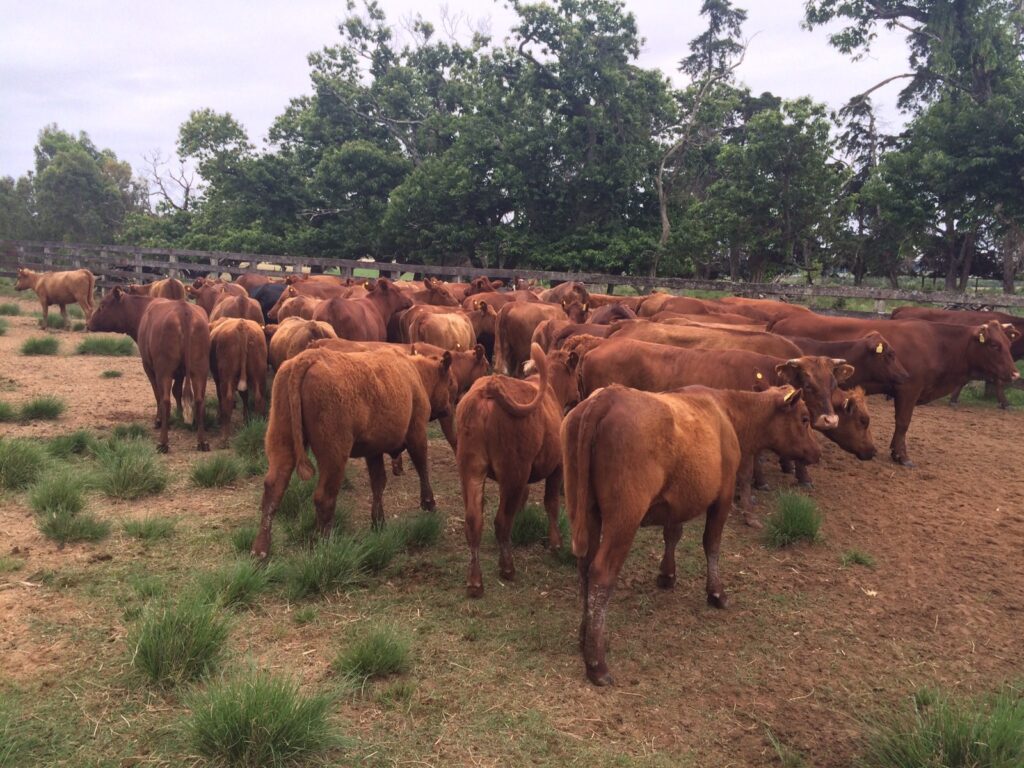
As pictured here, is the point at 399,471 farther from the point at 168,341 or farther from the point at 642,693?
the point at 642,693

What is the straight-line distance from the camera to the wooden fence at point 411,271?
1520 cm

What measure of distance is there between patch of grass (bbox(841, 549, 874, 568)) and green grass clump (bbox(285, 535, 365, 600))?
3.97 metres

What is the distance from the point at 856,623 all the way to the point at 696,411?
186cm

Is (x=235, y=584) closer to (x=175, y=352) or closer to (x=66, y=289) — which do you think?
(x=175, y=352)

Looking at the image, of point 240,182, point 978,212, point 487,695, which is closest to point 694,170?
point 978,212

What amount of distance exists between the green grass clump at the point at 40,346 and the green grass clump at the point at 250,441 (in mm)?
8747

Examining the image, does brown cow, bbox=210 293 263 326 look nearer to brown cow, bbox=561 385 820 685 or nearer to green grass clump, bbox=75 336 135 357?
green grass clump, bbox=75 336 135 357

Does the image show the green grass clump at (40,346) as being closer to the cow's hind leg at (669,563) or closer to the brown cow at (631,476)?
the brown cow at (631,476)

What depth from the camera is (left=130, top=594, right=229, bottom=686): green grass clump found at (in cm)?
354

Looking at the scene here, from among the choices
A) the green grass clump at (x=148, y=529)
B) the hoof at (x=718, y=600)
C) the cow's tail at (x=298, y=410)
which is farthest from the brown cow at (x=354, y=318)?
the hoof at (x=718, y=600)

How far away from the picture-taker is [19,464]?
6.46 metres

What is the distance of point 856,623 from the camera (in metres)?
4.59

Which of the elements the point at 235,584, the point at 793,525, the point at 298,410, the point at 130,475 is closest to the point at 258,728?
the point at 235,584

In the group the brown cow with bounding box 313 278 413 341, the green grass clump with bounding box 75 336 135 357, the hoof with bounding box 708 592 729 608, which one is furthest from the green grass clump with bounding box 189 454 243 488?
the green grass clump with bounding box 75 336 135 357
